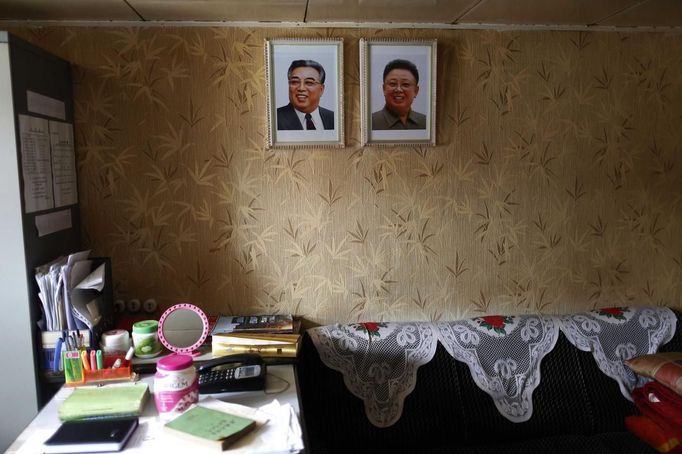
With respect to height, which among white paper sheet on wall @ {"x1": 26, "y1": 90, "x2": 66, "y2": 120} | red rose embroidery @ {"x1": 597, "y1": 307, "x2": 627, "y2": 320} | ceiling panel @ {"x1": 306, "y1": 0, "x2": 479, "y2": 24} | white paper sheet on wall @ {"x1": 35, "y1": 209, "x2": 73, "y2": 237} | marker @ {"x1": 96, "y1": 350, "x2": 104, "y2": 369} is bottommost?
red rose embroidery @ {"x1": 597, "y1": 307, "x2": 627, "y2": 320}

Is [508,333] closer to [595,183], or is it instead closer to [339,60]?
[595,183]

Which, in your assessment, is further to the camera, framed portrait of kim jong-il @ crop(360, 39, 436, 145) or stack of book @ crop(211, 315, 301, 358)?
framed portrait of kim jong-il @ crop(360, 39, 436, 145)

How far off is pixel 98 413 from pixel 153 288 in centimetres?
75

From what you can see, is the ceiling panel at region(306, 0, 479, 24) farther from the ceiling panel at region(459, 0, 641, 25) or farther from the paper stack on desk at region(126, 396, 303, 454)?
the paper stack on desk at region(126, 396, 303, 454)

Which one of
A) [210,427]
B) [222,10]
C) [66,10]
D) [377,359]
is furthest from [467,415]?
[66,10]

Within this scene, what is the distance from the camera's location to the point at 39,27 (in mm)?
2037

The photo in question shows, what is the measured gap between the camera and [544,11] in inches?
81.2

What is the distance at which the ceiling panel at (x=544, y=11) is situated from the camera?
1971mm

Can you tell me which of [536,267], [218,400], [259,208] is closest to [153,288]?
[259,208]

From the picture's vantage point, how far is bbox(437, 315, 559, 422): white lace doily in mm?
2088

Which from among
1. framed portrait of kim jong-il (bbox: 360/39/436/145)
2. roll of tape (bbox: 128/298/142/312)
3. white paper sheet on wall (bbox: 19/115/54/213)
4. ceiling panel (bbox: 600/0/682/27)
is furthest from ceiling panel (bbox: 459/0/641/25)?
roll of tape (bbox: 128/298/142/312)

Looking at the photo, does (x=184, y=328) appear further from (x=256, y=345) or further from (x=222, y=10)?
(x=222, y=10)

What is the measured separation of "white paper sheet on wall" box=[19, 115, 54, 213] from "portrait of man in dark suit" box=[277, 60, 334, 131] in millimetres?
831

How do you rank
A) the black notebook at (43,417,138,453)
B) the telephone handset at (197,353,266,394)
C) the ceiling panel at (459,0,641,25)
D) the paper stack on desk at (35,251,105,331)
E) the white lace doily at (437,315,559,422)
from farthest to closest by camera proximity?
1. the white lace doily at (437,315,559,422)
2. the ceiling panel at (459,0,641,25)
3. the paper stack on desk at (35,251,105,331)
4. the telephone handset at (197,353,266,394)
5. the black notebook at (43,417,138,453)
